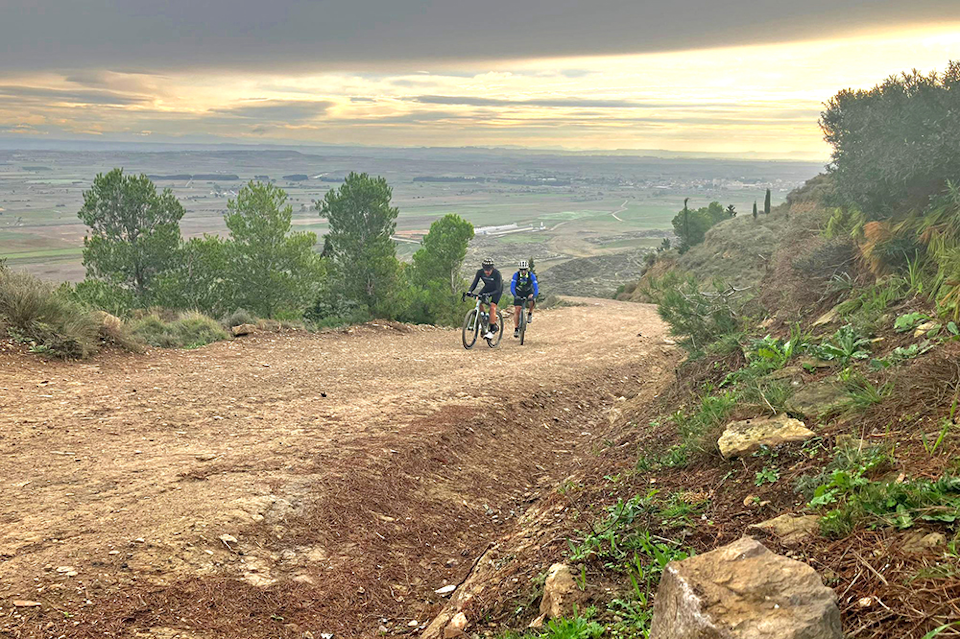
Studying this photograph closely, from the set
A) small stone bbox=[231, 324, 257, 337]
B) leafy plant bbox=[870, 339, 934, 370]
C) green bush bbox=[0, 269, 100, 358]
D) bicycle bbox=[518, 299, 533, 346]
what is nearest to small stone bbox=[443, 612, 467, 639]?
leafy plant bbox=[870, 339, 934, 370]

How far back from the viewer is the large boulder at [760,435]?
15.9ft

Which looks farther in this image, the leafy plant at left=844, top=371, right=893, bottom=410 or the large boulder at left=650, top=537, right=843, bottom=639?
the leafy plant at left=844, top=371, right=893, bottom=410

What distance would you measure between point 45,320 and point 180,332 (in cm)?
311

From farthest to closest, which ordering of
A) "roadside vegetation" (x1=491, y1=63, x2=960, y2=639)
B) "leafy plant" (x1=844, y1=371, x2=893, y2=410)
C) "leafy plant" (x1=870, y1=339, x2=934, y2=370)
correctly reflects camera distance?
"leafy plant" (x1=870, y1=339, x2=934, y2=370) < "leafy plant" (x1=844, y1=371, x2=893, y2=410) < "roadside vegetation" (x1=491, y1=63, x2=960, y2=639)

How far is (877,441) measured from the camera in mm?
4230

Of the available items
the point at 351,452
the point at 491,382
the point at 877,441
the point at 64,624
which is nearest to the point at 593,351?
the point at 491,382

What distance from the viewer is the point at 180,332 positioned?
13.9m

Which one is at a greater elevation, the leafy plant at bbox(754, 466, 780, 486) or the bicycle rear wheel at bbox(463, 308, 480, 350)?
the leafy plant at bbox(754, 466, 780, 486)

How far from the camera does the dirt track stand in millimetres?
4387

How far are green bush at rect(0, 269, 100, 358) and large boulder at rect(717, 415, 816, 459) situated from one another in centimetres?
1000

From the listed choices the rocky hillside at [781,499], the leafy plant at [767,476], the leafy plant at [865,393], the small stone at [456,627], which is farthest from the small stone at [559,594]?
the leafy plant at [865,393]

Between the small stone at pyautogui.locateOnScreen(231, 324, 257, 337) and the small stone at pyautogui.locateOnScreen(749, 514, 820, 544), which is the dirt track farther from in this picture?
the small stone at pyautogui.locateOnScreen(231, 324, 257, 337)

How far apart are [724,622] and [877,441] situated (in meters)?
2.26

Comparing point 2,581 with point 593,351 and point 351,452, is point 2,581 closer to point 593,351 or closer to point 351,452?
point 351,452
